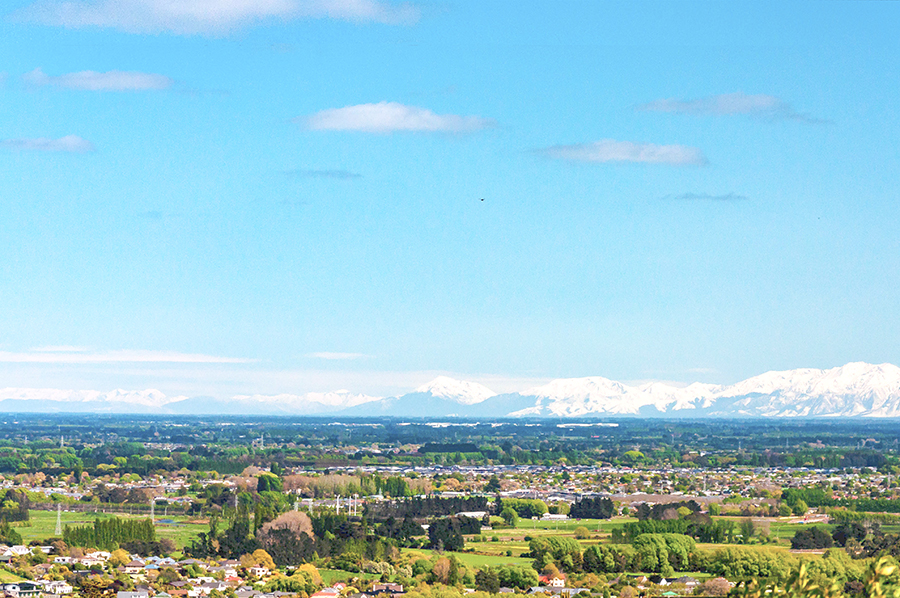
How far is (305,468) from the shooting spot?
121m

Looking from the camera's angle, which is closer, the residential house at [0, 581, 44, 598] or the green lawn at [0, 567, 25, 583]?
the residential house at [0, 581, 44, 598]

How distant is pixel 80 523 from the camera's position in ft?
223

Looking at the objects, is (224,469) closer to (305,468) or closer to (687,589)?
(305,468)

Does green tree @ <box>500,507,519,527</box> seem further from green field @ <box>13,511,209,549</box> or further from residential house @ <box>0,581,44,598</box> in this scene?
residential house @ <box>0,581,44,598</box>

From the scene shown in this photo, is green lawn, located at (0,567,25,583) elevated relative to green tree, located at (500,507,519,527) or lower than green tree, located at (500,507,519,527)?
lower

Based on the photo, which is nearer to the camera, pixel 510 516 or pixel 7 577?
pixel 7 577

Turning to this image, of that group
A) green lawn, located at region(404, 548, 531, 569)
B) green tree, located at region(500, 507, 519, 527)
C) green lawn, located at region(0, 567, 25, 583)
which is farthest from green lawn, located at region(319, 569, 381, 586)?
green tree, located at region(500, 507, 519, 527)

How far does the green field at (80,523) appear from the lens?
2488 inches

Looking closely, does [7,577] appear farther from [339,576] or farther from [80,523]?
[80,523]

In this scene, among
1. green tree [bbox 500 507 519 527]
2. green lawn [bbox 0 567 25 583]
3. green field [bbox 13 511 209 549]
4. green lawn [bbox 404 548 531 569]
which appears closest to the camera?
green lawn [bbox 0 567 25 583]

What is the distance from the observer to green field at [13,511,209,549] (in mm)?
63188

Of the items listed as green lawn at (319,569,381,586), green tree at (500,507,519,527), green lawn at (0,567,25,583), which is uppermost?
green tree at (500,507,519,527)

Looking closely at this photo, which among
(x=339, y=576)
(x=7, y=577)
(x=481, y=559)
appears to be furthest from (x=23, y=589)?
(x=481, y=559)

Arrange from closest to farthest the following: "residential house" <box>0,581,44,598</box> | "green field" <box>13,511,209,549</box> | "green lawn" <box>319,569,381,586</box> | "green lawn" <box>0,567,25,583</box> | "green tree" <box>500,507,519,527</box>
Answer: "residential house" <box>0,581,44,598</box> → "green lawn" <box>0,567,25,583</box> → "green lawn" <box>319,569,381,586</box> → "green field" <box>13,511,209,549</box> → "green tree" <box>500,507,519,527</box>
